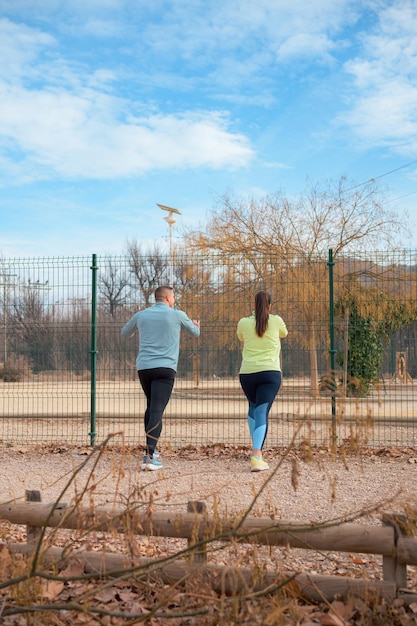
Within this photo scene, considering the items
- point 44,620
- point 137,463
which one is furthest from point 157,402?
point 44,620

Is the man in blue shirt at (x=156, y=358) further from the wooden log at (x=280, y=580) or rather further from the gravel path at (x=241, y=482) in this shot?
the wooden log at (x=280, y=580)

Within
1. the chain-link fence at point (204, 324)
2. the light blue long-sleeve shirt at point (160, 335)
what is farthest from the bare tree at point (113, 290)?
the light blue long-sleeve shirt at point (160, 335)

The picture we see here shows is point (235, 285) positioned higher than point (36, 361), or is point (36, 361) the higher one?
point (235, 285)

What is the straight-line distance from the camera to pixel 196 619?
381 centimetres

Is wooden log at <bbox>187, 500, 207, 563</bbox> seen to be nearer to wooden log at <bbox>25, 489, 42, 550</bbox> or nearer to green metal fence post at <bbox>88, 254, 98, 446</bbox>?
wooden log at <bbox>25, 489, 42, 550</bbox>

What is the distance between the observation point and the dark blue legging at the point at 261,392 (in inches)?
318

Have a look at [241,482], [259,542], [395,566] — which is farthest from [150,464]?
[395,566]

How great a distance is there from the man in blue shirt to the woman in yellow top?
0.76 metres

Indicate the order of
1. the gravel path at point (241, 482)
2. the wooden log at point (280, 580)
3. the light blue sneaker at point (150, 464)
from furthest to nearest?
the light blue sneaker at point (150, 464) < the gravel path at point (241, 482) < the wooden log at point (280, 580)

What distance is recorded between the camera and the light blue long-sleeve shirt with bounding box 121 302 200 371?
827cm

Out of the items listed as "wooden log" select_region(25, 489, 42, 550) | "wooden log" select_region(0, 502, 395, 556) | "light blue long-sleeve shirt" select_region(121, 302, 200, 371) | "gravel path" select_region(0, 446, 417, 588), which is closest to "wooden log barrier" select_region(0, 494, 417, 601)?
"wooden log" select_region(0, 502, 395, 556)

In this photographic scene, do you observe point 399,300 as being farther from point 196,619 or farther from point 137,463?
point 196,619

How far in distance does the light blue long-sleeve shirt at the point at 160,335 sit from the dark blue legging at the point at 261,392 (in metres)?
0.87

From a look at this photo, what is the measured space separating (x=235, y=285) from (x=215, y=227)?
38.9 feet
